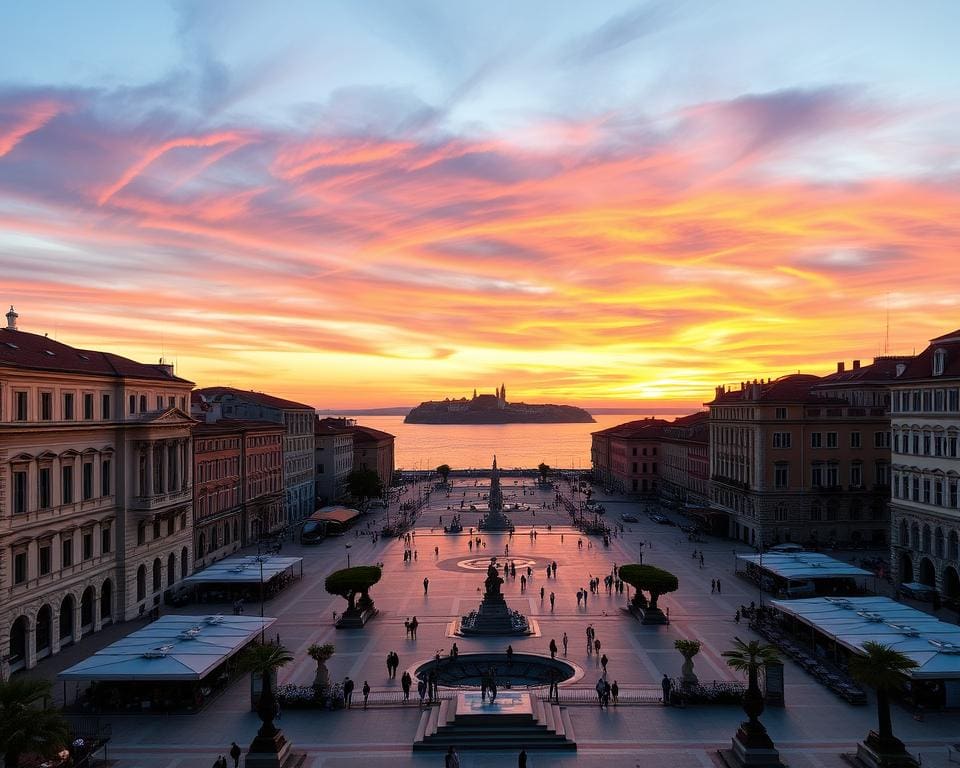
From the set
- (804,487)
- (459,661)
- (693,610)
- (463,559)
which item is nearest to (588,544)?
(463,559)

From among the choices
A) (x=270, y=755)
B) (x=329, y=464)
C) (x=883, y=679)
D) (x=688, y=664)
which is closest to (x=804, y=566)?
(x=688, y=664)

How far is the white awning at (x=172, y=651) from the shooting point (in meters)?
32.9

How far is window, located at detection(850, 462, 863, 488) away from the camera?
75.8m

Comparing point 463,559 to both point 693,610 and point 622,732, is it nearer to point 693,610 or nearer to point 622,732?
point 693,610

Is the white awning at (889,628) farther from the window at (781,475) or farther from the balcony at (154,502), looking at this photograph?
the balcony at (154,502)

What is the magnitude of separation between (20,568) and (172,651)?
10.0 metres

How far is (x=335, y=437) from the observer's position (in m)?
115

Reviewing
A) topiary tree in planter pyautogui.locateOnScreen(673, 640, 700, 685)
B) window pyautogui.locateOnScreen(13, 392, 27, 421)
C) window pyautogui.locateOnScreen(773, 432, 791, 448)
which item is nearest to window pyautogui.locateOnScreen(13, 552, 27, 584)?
window pyautogui.locateOnScreen(13, 392, 27, 421)

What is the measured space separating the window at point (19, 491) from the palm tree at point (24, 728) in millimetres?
17179

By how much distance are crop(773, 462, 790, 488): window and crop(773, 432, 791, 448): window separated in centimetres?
160

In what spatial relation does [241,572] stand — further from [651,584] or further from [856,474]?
[856,474]

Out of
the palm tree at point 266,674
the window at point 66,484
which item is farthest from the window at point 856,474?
the window at point 66,484

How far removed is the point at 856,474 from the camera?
75875 mm

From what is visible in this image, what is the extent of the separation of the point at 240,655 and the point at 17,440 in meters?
14.3
